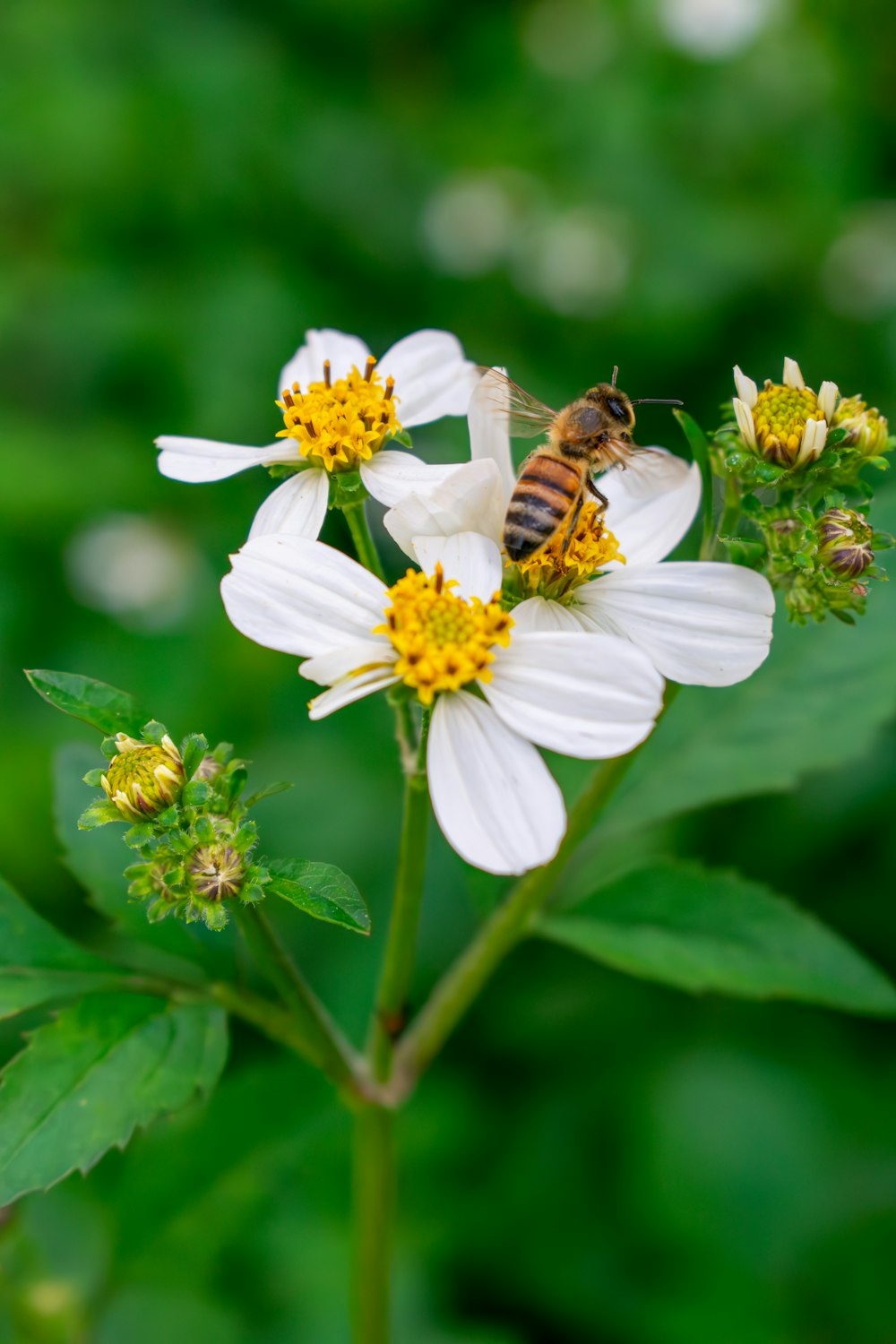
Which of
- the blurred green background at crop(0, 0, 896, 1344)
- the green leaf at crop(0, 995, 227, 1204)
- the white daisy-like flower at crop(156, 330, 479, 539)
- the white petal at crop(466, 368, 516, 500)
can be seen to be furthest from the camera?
the blurred green background at crop(0, 0, 896, 1344)

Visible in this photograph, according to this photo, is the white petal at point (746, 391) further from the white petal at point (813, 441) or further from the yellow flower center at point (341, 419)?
the yellow flower center at point (341, 419)

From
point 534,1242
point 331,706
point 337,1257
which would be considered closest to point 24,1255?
point 337,1257

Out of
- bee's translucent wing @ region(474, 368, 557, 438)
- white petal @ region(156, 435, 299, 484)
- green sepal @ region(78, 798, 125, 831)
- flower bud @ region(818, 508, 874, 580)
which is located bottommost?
green sepal @ region(78, 798, 125, 831)

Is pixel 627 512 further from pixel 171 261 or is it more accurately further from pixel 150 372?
pixel 171 261

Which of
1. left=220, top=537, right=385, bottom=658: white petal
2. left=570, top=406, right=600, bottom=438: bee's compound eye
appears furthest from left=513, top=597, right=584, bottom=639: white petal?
left=570, top=406, right=600, bottom=438: bee's compound eye

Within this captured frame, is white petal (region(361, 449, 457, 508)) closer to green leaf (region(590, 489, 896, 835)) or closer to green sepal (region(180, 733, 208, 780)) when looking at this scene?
green sepal (region(180, 733, 208, 780))

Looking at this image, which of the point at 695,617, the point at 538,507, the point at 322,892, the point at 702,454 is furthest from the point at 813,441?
the point at 322,892
